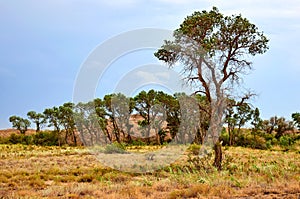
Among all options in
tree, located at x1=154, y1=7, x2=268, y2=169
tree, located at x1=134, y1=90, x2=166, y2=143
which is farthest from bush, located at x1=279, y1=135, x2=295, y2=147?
tree, located at x1=154, y1=7, x2=268, y2=169

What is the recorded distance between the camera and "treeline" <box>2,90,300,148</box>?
37.5 meters

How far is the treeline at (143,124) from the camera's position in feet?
123

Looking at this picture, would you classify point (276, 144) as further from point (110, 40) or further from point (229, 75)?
point (110, 40)

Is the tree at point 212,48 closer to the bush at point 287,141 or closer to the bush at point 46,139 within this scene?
the bush at point 287,141

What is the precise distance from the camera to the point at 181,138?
4028cm

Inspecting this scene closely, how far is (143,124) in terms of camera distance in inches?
1678

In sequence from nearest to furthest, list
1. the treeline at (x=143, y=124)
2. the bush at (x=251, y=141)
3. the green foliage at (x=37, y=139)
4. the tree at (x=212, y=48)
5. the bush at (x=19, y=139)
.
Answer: the tree at (x=212, y=48), the treeline at (x=143, y=124), the bush at (x=251, y=141), the green foliage at (x=37, y=139), the bush at (x=19, y=139)

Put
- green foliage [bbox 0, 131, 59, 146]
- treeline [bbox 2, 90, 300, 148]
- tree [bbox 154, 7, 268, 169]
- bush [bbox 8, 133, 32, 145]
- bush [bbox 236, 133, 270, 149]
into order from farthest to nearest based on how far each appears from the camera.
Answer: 1. bush [bbox 8, 133, 32, 145]
2. green foliage [bbox 0, 131, 59, 146]
3. bush [bbox 236, 133, 270, 149]
4. treeline [bbox 2, 90, 300, 148]
5. tree [bbox 154, 7, 268, 169]

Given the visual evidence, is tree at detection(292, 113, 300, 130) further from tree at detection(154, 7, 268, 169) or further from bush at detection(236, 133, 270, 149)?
tree at detection(154, 7, 268, 169)

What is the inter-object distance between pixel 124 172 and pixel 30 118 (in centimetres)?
5783

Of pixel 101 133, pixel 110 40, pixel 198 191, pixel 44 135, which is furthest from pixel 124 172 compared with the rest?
pixel 44 135

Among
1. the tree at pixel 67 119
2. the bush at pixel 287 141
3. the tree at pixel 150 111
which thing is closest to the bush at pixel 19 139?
the tree at pixel 67 119

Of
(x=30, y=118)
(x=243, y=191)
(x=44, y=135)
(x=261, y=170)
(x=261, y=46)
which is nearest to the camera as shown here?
(x=243, y=191)

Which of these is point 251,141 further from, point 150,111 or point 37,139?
point 37,139
